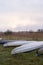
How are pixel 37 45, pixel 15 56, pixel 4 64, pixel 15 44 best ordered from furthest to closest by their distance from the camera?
pixel 15 44 < pixel 37 45 < pixel 15 56 < pixel 4 64

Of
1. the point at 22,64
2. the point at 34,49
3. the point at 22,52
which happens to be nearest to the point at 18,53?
the point at 22,52

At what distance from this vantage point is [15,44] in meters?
13.3

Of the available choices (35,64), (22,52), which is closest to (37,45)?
(22,52)

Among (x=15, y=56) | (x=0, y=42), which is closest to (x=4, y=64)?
(x=15, y=56)

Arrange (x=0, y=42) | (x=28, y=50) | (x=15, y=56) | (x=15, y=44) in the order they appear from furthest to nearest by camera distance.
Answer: (x=0, y=42) → (x=15, y=44) → (x=28, y=50) → (x=15, y=56)

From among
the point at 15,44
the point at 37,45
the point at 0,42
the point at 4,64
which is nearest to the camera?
the point at 4,64

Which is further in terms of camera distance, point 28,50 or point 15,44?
point 15,44

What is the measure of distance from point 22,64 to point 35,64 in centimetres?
55

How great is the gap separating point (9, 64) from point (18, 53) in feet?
6.78

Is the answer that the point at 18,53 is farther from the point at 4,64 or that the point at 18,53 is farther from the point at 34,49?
the point at 4,64

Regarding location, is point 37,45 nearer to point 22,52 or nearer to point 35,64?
point 22,52

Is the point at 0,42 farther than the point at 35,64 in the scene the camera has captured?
Yes

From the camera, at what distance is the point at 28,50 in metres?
9.35

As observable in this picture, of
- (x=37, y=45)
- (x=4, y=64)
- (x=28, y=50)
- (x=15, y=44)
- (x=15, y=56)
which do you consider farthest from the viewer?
(x=15, y=44)
